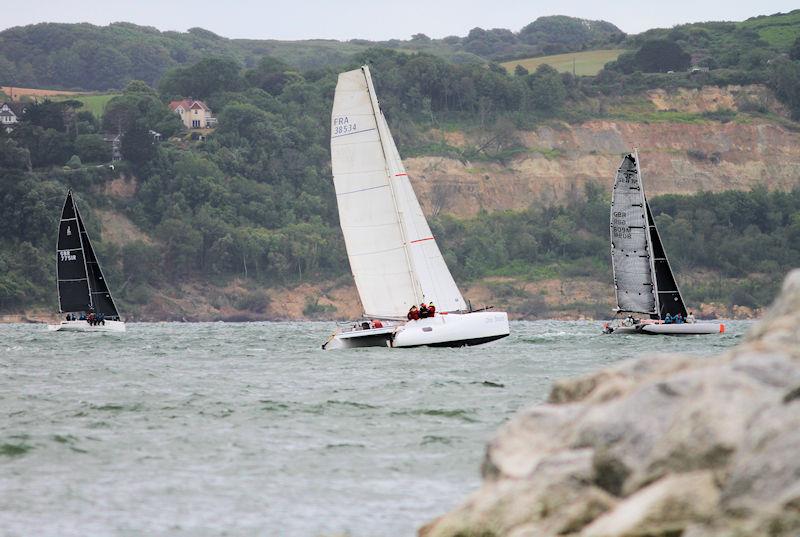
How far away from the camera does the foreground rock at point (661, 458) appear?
9.48 m

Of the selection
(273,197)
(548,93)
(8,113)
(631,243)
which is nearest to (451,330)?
(631,243)

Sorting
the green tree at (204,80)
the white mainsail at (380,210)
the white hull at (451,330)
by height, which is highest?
the green tree at (204,80)

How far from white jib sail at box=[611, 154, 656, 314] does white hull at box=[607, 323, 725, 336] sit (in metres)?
0.96

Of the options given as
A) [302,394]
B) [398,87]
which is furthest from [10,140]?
[302,394]

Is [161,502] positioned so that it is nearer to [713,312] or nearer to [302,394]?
[302,394]

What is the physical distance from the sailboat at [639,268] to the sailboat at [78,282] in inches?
1055

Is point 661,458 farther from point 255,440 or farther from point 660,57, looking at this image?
point 660,57

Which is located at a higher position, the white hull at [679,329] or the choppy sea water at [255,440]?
the choppy sea water at [255,440]

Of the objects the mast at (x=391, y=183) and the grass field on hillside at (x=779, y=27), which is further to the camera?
the grass field on hillside at (x=779, y=27)

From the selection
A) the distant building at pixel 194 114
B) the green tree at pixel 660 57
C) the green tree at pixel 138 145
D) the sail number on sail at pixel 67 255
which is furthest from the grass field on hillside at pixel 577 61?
the sail number on sail at pixel 67 255

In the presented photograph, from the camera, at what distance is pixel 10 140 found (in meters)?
133

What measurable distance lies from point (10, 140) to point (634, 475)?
12943 cm

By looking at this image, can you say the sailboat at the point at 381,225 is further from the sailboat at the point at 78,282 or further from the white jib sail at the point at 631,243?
the sailboat at the point at 78,282

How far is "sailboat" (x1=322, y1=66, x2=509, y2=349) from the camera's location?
1569 inches
